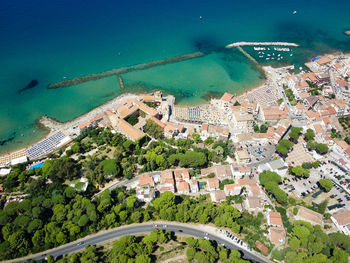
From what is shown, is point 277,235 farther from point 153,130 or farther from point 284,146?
point 153,130

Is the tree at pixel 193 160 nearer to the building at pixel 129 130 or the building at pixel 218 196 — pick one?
the building at pixel 218 196

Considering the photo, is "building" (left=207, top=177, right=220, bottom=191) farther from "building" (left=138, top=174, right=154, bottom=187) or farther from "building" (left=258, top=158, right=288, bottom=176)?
"building" (left=138, top=174, right=154, bottom=187)

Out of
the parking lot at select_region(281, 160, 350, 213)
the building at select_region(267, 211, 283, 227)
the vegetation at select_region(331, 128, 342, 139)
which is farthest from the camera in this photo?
the vegetation at select_region(331, 128, 342, 139)

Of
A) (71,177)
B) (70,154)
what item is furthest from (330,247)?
(70,154)

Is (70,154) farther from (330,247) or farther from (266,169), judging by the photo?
(330,247)

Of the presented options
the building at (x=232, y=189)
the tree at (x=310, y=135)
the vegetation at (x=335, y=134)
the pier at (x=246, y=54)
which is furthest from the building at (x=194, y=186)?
the pier at (x=246, y=54)

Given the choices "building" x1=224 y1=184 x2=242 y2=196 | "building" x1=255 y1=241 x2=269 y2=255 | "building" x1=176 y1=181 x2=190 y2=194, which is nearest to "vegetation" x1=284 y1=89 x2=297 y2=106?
"building" x1=224 y1=184 x2=242 y2=196
